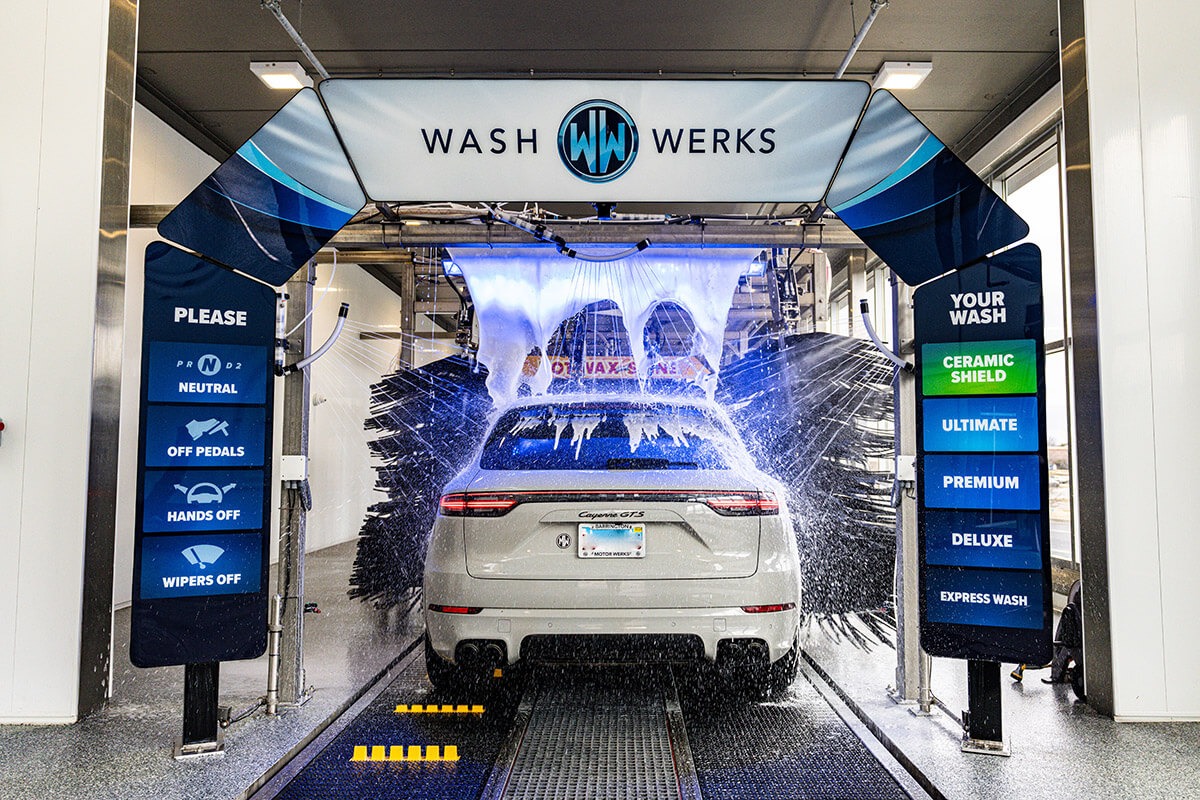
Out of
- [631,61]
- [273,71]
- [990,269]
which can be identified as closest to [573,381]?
[631,61]

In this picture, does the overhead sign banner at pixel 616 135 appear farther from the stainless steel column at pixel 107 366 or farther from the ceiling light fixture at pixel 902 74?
the ceiling light fixture at pixel 902 74

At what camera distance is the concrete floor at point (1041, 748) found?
9.82 ft

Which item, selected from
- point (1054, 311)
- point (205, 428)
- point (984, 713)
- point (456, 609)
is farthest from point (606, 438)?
point (1054, 311)

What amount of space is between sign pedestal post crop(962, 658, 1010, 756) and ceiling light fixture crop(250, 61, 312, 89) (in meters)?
5.50

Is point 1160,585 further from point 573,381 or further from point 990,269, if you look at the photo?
point 573,381

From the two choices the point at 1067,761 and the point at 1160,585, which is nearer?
the point at 1067,761

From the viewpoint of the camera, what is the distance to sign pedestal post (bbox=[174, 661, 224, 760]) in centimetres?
333

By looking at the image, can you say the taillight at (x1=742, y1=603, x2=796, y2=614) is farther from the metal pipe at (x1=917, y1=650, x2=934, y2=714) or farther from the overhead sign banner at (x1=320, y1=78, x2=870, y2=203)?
the overhead sign banner at (x1=320, y1=78, x2=870, y2=203)

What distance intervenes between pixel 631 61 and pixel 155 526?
4497 millimetres

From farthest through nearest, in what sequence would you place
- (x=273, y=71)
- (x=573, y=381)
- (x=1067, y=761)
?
→ (x=573, y=381)
(x=273, y=71)
(x=1067, y=761)

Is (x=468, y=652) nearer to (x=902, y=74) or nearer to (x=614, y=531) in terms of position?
(x=614, y=531)

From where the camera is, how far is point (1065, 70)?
4227mm

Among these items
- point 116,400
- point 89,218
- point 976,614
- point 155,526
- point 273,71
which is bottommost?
point 976,614

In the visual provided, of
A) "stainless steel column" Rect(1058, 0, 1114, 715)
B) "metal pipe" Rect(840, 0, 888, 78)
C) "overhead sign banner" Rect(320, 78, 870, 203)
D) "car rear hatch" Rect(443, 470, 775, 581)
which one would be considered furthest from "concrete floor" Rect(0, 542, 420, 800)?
"metal pipe" Rect(840, 0, 888, 78)
